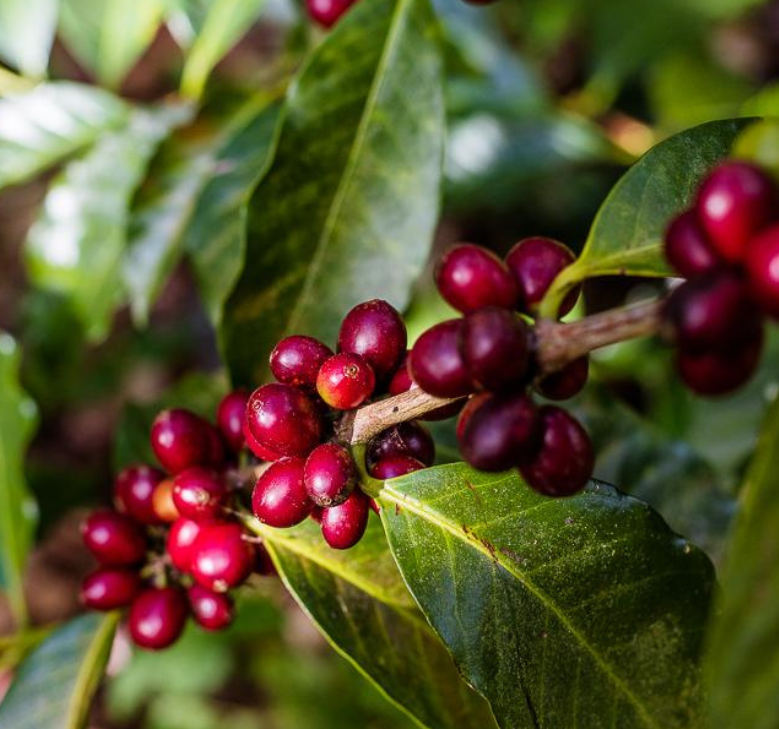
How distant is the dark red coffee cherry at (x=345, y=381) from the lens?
1000 millimetres

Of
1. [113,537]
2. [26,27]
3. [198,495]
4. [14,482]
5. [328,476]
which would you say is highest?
[26,27]

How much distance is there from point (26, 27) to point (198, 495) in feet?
4.19

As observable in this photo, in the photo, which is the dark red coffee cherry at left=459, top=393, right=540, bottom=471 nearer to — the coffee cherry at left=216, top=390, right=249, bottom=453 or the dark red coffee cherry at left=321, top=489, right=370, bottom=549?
the dark red coffee cherry at left=321, top=489, right=370, bottom=549

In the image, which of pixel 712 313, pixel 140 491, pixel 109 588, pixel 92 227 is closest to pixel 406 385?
pixel 712 313

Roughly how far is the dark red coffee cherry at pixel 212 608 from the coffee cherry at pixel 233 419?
220mm

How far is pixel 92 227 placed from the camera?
214cm

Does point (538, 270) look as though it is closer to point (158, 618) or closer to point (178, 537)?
point (178, 537)

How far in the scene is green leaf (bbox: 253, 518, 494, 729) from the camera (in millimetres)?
1196

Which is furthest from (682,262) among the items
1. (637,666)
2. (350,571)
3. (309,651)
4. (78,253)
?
(309,651)

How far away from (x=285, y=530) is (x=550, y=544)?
15.0 inches

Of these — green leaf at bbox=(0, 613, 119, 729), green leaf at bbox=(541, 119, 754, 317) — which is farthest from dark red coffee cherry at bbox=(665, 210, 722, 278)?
green leaf at bbox=(0, 613, 119, 729)

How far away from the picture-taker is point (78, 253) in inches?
83.6

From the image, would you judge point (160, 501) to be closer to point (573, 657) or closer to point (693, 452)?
point (573, 657)

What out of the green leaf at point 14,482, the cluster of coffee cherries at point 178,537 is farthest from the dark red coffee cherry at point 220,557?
the green leaf at point 14,482
